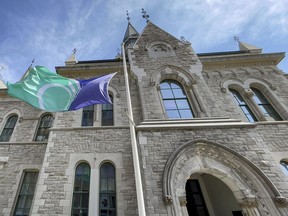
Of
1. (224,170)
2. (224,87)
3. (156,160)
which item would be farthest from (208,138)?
(224,87)

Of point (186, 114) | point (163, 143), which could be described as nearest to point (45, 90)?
point (163, 143)

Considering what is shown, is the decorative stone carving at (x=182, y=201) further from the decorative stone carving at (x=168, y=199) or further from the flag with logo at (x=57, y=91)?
the flag with logo at (x=57, y=91)

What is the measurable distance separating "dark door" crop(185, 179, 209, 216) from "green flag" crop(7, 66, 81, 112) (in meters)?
6.49

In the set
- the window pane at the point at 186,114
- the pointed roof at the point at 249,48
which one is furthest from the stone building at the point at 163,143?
the pointed roof at the point at 249,48

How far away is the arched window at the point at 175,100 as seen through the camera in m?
8.15

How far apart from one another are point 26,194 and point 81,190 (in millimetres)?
3051

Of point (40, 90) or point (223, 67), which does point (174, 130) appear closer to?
point (40, 90)

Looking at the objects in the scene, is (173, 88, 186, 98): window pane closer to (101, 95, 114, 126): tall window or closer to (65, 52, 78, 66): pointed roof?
(101, 95, 114, 126): tall window

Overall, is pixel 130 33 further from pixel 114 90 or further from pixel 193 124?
pixel 193 124

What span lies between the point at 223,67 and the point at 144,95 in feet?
18.9

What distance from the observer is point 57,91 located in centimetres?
588

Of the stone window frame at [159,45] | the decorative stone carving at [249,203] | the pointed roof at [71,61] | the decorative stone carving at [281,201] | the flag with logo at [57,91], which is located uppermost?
the pointed roof at [71,61]

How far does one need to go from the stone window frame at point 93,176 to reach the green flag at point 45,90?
102 inches

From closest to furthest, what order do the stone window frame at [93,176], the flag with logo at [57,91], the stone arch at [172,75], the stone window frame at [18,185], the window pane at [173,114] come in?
the flag with logo at [57,91]
the stone window frame at [93,176]
the stone window frame at [18,185]
the window pane at [173,114]
the stone arch at [172,75]
